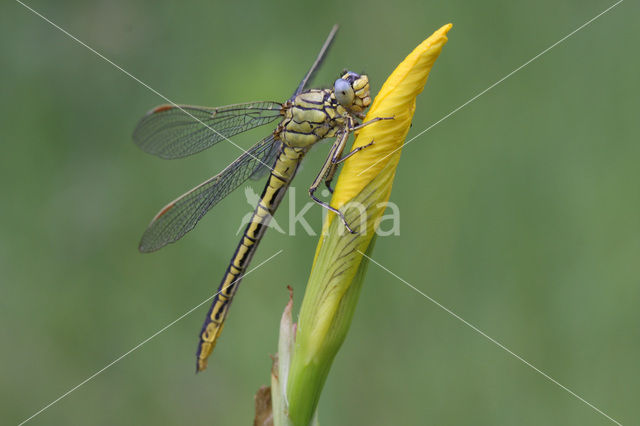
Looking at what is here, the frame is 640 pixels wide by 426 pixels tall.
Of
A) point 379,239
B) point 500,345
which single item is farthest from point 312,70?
point 500,345

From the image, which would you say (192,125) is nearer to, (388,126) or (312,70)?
(312,70)

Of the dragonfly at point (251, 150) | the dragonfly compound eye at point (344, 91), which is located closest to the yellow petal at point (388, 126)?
the dragonfly at point (251, 150)

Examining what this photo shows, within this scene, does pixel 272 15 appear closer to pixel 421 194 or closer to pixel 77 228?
pixel 421 194

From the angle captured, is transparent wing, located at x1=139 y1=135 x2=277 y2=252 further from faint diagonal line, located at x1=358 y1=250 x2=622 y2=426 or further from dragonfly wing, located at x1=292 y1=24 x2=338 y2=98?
faint diagonal line, located at x1=358 y1=250 x2=622 y2=426

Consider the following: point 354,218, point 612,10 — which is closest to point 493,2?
point 612,10

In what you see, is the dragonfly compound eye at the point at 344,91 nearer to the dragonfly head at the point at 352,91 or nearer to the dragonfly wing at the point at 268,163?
the dragonfly head at the point at 352,91

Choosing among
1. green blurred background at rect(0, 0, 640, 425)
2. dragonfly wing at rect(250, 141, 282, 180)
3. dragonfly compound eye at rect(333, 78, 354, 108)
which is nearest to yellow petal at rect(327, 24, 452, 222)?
dragonfly compound eye at rect(333, 78, 354, 108)

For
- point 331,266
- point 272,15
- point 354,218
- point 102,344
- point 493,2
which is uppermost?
point 493,2

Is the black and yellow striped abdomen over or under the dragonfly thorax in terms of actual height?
under
